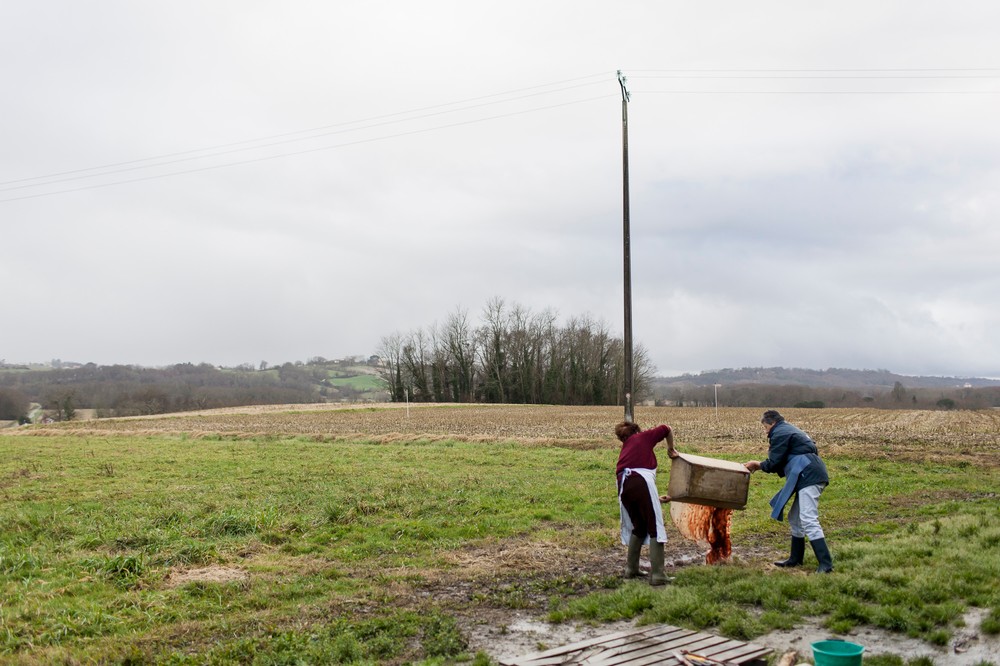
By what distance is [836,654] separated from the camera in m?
4.91

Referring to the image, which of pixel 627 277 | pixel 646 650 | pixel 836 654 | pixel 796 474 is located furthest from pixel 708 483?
pixel 627 277

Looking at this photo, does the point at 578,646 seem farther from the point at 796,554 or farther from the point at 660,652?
the point at 796,554

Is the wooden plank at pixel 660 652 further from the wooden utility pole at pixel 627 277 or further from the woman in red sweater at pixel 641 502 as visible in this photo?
the wooden utility pole at pixel 627 277

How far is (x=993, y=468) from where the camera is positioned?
18375mm

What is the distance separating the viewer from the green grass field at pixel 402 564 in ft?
22.1

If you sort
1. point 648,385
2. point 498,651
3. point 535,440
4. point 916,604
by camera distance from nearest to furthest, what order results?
point 498,651 < point 916,604 < point 535,440 < point 648,385

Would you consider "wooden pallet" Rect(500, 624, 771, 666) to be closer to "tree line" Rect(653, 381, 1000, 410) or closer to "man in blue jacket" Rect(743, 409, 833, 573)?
"man in blue jacket" Rect(743, 409, 833, 573)

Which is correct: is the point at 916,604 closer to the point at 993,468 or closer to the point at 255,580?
the point at 255,580

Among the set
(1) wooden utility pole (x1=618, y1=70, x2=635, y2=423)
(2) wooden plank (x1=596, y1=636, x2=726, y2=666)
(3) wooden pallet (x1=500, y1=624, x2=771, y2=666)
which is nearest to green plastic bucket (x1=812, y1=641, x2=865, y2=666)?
(3) wooden pallet (x1=500, y1=624, x2=771, y2=666)

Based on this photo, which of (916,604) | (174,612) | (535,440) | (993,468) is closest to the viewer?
(916,604)

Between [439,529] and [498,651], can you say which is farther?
[439,529]

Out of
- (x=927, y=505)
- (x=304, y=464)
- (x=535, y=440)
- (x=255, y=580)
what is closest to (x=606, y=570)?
(x=255, y=580)

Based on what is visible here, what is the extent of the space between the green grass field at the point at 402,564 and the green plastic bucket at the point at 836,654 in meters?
1.28

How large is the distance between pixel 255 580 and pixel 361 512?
4042 mm
